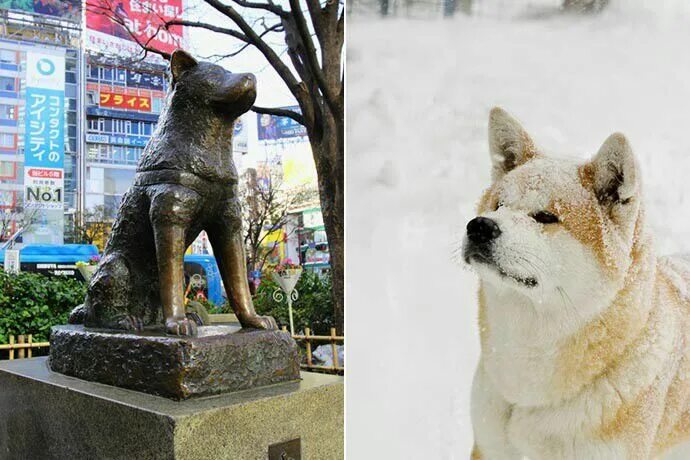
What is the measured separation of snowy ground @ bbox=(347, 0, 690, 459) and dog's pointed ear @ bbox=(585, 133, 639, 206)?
16 centimetres

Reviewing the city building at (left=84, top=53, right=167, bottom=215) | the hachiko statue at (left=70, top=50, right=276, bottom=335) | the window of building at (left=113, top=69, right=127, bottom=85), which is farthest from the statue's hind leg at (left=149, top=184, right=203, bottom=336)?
the window of building at (left=113, top=69, right=127, bottom=85)

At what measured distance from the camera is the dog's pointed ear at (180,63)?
178cm

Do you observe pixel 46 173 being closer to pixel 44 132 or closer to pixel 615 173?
pixel 44 132

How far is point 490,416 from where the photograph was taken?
2258mm

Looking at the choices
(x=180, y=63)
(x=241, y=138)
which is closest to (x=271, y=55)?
(x=241, y=138)

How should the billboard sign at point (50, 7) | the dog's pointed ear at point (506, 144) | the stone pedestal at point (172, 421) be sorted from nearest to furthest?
the stone pedestal at point (172, 421)
the dog's pointed ear at point (506, 144)
the billboard sign at point (50, 7)

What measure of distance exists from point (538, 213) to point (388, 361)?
1.06 metres

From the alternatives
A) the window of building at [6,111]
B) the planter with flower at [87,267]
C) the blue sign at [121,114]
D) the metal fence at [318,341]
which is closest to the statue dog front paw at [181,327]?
the planter with flower at [87,267]

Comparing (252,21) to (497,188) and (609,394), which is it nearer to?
(497,188)

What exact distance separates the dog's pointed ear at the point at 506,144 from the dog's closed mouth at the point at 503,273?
0.98ft

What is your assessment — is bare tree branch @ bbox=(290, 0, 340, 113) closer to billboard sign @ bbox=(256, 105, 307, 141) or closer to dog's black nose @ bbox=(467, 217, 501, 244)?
billboard sign @ bbox=(256, 105, 307, 141)

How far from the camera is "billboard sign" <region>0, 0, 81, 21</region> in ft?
15.4

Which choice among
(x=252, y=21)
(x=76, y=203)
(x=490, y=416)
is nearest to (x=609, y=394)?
(x=490, y=416)

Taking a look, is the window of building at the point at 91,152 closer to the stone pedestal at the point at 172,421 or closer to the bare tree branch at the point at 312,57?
the bare tree branch at the point at 312,57
